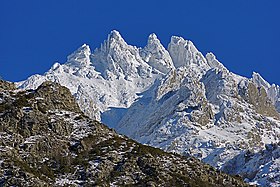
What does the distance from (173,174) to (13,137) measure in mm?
36701

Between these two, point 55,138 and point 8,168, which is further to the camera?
point 55,138

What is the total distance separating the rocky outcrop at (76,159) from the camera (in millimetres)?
173125

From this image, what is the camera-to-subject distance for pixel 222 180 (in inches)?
7426

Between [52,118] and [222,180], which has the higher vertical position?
[52,118]

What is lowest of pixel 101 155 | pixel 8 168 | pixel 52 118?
pixel 8 168

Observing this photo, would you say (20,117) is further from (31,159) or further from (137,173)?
(137,173)

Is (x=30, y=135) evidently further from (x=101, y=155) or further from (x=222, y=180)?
(x=222, y=180)

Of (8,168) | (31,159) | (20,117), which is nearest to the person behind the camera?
(8,168)

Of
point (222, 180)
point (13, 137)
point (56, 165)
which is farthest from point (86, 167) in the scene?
point (222, 180)

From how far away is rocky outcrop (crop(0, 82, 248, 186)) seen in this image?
173125mm

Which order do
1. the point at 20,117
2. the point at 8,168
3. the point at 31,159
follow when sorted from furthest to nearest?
the point at 20,117 < the point at 31,159 < the point at 8,168

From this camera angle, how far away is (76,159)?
184m

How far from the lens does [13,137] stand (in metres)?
184

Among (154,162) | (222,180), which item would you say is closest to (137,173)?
(154,162)
